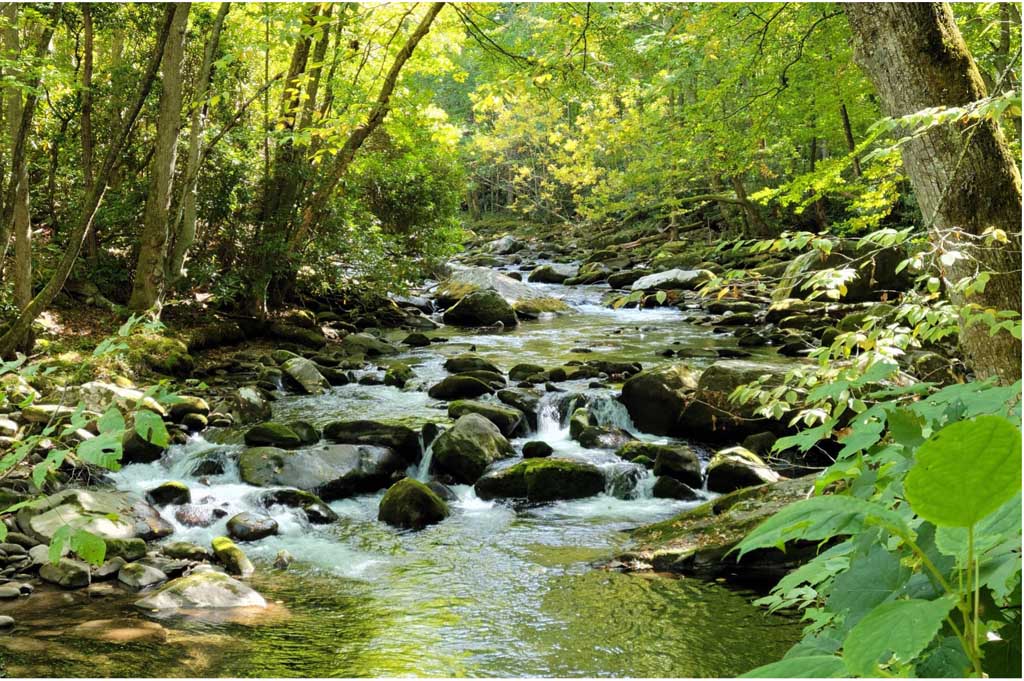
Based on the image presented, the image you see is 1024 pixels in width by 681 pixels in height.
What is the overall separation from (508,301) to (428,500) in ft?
35.7

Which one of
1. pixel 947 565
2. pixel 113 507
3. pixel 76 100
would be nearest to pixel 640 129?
pixel 76 100

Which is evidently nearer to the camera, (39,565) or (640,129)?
(39,565)

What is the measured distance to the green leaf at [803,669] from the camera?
924mm

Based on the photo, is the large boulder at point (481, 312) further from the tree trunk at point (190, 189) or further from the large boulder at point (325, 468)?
the large boulder at point (325, 468)

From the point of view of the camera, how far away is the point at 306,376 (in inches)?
414

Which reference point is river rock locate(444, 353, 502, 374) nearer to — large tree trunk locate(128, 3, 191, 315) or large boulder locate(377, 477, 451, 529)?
large tree trunk locate(128, 3, 191, 315)

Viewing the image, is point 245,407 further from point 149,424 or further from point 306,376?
point 149,424

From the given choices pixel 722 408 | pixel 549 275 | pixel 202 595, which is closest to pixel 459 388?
pixel 722 408

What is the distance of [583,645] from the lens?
14.0 ft

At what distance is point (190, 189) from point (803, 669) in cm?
1078

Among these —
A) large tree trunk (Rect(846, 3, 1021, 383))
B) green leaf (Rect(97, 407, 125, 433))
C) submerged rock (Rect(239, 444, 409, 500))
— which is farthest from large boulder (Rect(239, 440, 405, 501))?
large tree trunk (Rect(846, 3, 1021, 383))

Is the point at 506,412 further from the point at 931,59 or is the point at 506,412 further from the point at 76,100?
the point at 76,100

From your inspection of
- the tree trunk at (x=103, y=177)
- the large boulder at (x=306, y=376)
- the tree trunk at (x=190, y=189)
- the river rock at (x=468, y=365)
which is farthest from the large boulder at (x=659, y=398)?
the tree trunk at (x=190, y=189)

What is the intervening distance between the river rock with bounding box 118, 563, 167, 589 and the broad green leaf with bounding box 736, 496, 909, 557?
5.08 m
